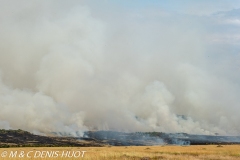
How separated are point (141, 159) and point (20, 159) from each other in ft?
76.8

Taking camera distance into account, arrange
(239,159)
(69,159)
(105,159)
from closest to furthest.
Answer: (69,159), (105,159), (239,159)

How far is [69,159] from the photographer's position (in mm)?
55312

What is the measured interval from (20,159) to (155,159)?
26813mm

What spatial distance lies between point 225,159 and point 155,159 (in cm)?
1485

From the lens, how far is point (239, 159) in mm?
63000

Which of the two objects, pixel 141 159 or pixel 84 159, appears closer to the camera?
pixel 84 159

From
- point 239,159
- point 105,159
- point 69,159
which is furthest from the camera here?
point 239,159

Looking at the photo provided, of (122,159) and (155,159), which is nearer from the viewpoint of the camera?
(122,159)

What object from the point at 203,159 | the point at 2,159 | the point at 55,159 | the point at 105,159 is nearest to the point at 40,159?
the point at 55,159

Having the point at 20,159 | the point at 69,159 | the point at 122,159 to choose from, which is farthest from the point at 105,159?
the point at 20,159

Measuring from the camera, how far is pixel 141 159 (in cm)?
6125

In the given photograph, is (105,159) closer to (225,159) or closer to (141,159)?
(141,159)

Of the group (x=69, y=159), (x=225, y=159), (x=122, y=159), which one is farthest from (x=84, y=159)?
(x=225, y=159)

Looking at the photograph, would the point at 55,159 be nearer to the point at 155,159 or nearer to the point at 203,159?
the point at 155,159
